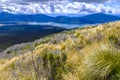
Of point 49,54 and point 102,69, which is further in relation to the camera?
point 49,54

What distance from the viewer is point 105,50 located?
794 centimetres

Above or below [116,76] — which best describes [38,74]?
below

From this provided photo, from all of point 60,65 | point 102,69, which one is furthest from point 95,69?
point 60,65

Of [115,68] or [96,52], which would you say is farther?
[96,52]

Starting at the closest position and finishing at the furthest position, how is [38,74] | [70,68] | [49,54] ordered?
1. [38,74]
2. [70,68]
3. [49,54]

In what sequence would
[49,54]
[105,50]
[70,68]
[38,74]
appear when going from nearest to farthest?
[105,50], [38,74], [70,68], [49,54]

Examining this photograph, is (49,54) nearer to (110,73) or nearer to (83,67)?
(83,67)

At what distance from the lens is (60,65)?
10.9 m

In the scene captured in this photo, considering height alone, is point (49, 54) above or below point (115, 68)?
below

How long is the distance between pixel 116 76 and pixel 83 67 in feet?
3.40

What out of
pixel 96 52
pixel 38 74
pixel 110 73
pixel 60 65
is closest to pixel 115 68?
pixel 110 73

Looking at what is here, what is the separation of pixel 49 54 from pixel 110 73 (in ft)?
12.5

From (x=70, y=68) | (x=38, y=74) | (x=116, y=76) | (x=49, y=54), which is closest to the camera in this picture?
(x=116, y=76)

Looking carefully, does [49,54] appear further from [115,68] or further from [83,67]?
[115,68]
